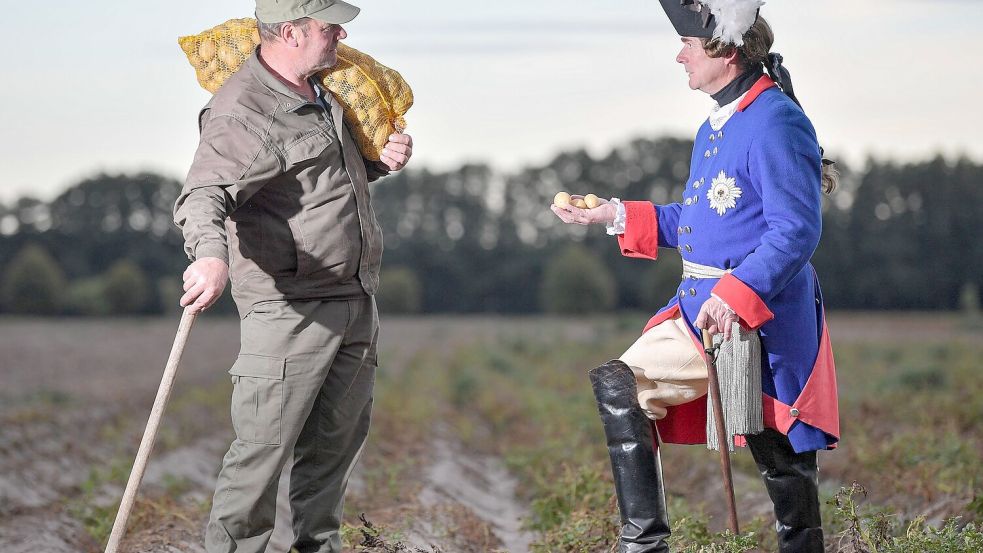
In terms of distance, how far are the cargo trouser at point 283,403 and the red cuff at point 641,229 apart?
978 millimetres

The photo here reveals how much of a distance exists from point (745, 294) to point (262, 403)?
163cm

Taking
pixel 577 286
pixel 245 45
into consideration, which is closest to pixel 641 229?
pixel 245 45

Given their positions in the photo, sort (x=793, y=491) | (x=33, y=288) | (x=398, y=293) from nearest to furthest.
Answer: (x=793, y=491), (x=398, y=293), (x=33, y=288)

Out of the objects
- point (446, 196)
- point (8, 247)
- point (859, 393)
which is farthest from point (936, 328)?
point (8, 247)

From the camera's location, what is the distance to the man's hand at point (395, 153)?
4.11 metres

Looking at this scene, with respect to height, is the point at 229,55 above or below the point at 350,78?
above

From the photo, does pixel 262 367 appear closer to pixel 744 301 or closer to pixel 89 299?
pixel 744 301

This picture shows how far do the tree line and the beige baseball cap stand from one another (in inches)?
1212

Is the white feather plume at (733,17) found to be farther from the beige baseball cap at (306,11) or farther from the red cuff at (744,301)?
the beige baseball cap at (306,11)

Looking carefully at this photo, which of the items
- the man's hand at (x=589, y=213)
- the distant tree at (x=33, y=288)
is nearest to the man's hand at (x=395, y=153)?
the man's hand at (x=589, y=213)

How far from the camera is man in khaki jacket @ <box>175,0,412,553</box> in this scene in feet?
12.6

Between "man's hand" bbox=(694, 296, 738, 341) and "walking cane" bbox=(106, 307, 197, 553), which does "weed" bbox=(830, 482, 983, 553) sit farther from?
"walking cane" bbox=(106, 307, 197, 553)

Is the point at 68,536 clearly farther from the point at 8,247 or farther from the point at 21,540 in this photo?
the point at 8,247

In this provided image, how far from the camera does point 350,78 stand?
408cm
